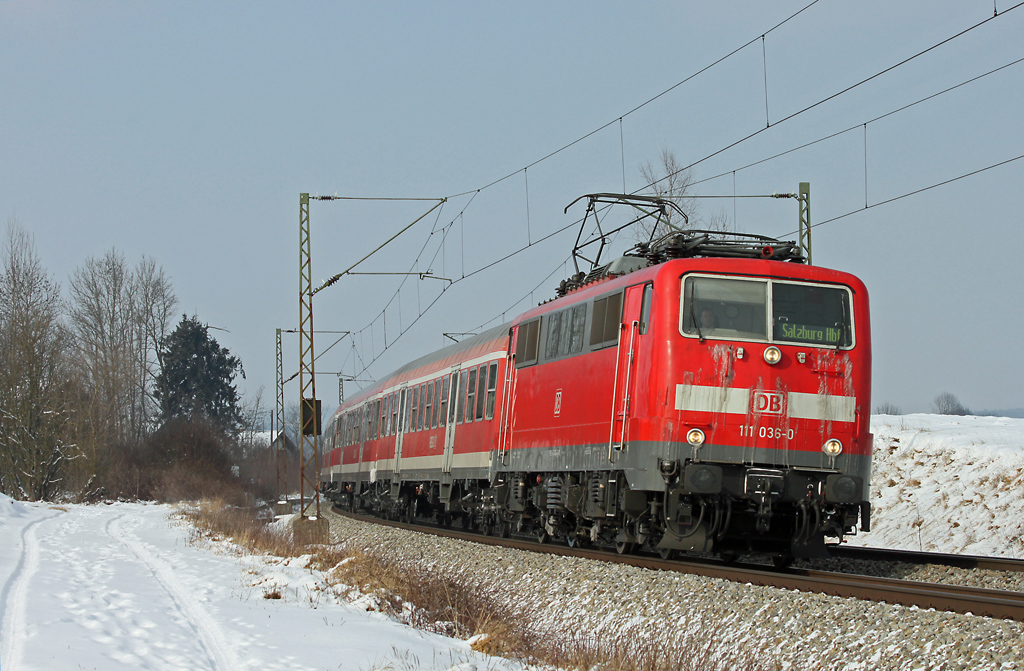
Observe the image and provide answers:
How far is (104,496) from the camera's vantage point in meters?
44.0

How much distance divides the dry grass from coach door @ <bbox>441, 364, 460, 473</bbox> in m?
4.73

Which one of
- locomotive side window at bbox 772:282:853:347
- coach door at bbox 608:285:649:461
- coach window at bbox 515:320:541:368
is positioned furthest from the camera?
coach window at bbox 515:320:541:368

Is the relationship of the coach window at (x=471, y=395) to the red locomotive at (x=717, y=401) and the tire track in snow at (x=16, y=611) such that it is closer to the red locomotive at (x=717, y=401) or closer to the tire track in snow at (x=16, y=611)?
the red locomotive at (x=717, y=401)

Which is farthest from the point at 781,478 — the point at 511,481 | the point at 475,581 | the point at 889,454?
the point at 889,454

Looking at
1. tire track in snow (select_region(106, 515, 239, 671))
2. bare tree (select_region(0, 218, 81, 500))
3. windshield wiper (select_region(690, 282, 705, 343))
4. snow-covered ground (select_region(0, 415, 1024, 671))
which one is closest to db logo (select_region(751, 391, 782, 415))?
windshield wiper (select_region(690, 282, 705, 343))

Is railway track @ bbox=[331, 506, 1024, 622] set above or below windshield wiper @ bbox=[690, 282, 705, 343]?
below

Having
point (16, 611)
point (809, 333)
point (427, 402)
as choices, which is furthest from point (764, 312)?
point (427, 402)

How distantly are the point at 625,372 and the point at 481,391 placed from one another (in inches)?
264

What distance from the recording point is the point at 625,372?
11594 millimetres

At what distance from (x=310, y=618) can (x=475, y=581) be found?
4.11 metres

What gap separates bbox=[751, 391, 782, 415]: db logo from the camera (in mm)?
10688

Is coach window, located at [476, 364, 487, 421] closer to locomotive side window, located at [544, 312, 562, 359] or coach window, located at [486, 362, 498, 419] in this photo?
coach window, located at [486, 362, 498, 419]

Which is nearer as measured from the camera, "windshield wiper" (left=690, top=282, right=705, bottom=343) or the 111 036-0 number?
the 111 036-0 number

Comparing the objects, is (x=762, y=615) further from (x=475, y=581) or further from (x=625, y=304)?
(x=475, y=581)
